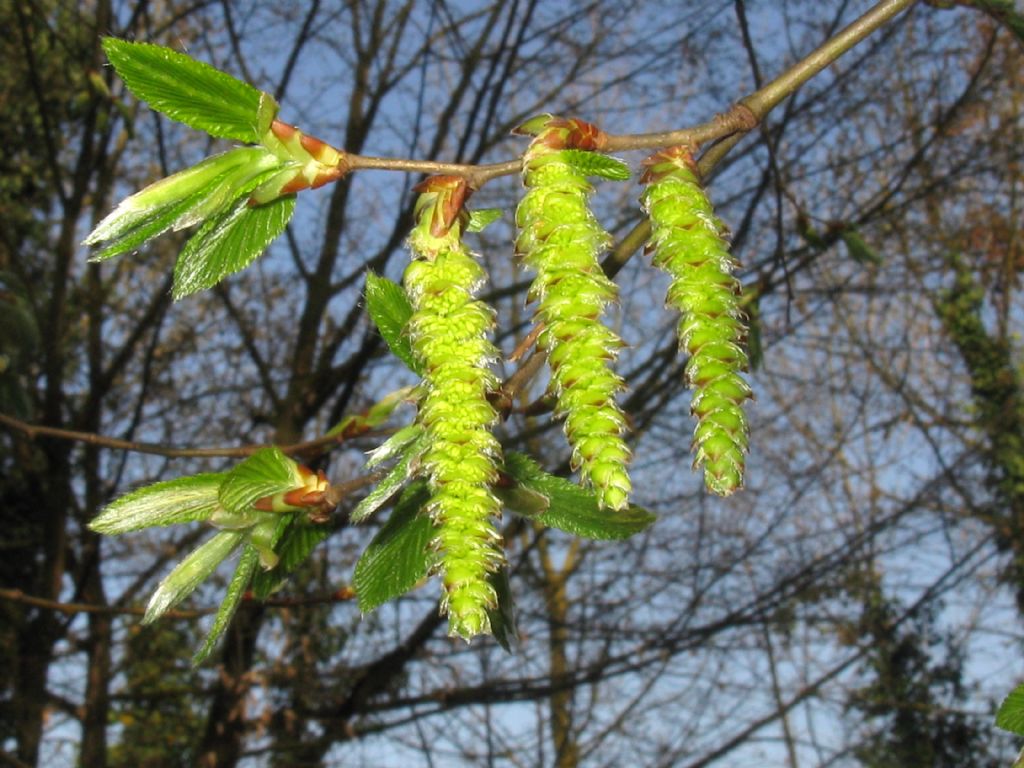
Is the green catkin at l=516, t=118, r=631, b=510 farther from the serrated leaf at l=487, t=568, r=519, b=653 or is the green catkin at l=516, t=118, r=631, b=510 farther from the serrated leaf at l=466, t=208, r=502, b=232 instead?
the serrated leaf at l=487, t=568, r=519, b=653

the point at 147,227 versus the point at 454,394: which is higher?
the point at 147,227

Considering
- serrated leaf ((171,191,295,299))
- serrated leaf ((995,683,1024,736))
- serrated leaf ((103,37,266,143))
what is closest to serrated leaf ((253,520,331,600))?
serrated leaf ((171,191,295,299))

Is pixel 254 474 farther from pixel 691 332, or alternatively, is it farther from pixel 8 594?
pixel 8 594

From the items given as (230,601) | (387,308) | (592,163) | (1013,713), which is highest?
(387,308)

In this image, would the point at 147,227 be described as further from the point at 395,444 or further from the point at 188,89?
the point at 395,444

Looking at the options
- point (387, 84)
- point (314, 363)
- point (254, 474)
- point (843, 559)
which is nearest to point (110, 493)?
point (314, 363)

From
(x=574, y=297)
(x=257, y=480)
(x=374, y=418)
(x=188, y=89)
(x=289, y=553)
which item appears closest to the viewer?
(x=574, y=297)

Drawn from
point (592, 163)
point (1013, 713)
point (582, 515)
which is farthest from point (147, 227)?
point (1013, 713)
